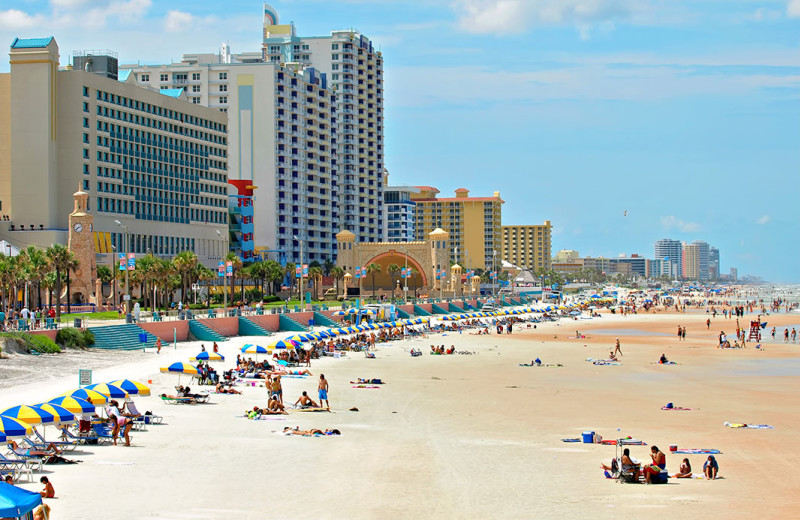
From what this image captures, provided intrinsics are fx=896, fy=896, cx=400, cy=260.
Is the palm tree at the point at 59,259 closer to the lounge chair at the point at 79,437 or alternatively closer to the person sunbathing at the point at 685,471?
the lounge chair at the point at 79,437

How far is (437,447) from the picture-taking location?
26.8 metres

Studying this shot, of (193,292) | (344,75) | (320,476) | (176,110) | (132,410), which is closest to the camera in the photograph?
(320,476)

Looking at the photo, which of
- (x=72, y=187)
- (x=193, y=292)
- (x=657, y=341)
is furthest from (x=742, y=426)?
(x=72, y=187)

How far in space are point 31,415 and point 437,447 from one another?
11.4 m

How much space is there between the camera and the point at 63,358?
43031 millimetres

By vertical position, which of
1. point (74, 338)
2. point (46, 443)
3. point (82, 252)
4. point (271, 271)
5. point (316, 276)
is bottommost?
point (46, 443)

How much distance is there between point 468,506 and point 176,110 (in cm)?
9555

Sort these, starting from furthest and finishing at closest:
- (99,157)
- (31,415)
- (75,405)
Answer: (99,157) → (75,405) → (31,415)

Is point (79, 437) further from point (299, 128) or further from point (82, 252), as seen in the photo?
point (299, 128)

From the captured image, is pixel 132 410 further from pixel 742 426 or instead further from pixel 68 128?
pixel 68 128

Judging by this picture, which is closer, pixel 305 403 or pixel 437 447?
pixel 437 447

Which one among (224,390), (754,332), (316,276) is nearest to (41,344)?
(224,390)

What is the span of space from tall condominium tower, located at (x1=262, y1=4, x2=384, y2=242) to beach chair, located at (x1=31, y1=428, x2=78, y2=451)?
138541 millimetres

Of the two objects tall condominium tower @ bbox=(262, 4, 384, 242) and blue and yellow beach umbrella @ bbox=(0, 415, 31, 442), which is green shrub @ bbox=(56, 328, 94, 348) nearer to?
blue and yellow beach umbrella @ bbox=(0, 415, 31, 442)
